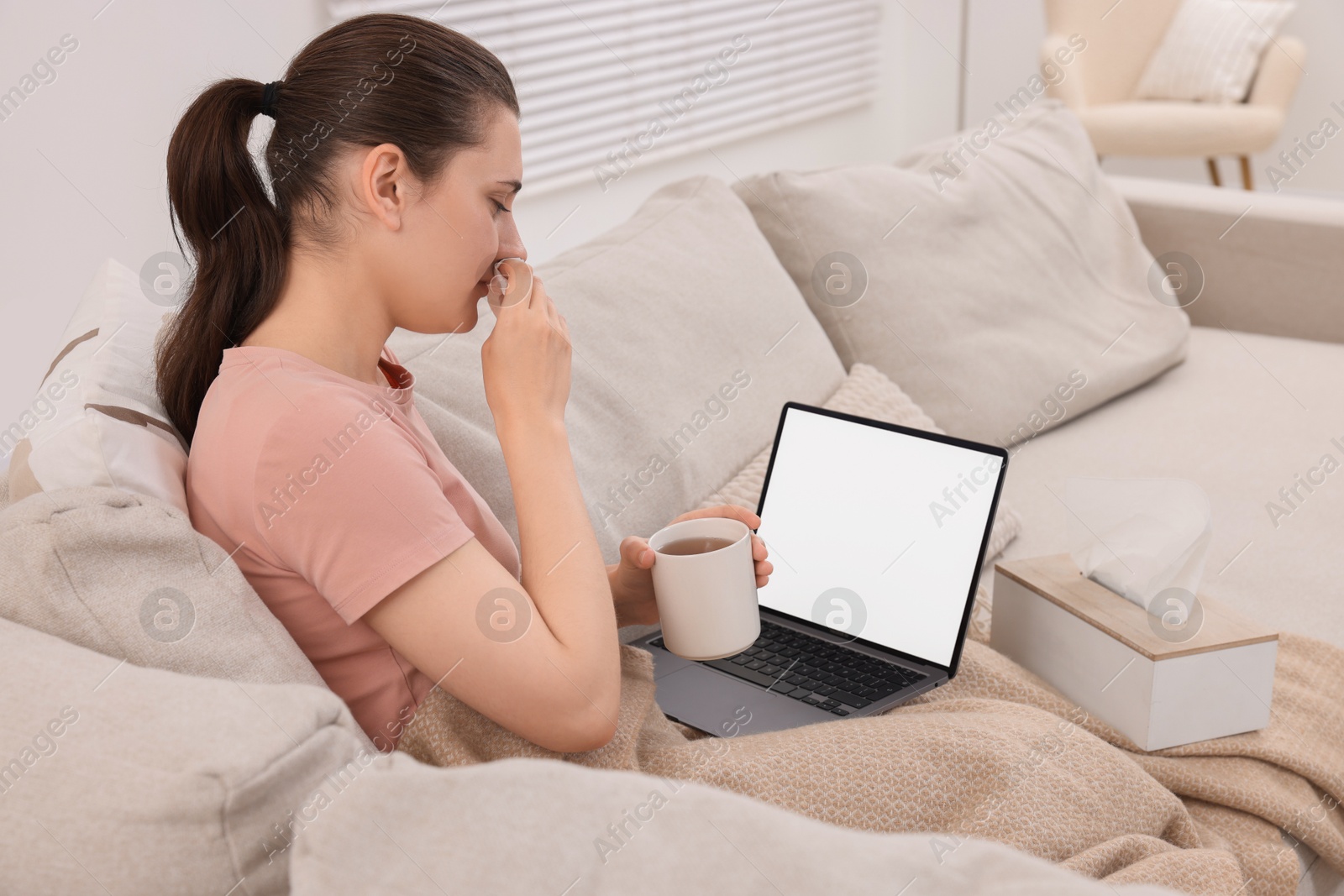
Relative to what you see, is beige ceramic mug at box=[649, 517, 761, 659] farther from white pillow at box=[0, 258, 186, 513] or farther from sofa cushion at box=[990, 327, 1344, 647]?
sofa cushion at box=[990, 327, 1344, 647]

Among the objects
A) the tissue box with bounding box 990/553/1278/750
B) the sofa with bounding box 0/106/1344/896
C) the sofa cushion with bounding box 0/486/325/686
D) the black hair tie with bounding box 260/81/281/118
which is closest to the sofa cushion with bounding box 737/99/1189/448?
the sofa with bounding box 0/106/1344/896

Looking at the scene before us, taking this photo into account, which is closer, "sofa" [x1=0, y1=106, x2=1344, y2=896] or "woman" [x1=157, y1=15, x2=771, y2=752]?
"sofa" [x1=0, y1=106, x2=1344, y2=896]

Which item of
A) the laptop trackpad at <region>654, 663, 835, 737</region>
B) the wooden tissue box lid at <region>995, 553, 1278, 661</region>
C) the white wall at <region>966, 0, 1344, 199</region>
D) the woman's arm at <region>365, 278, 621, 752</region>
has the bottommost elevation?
the white wall at <region>966, 0, 1344, 199</region>

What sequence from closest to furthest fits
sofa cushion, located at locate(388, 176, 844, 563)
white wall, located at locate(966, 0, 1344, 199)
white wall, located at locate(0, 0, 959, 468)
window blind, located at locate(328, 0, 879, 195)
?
sofa cushion, located at locate(388, 176, 844, 563) < white wall, located at locate(0, 0, 959, 468) < window blind, located at locate(328, 0, 879, 195) < white wall, located at locate(966, 0, 1344, 199)

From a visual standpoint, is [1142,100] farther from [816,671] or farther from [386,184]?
[386,184]

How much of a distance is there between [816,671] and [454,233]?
580 millimetres

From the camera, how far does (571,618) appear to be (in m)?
0.88

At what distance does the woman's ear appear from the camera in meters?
0.91

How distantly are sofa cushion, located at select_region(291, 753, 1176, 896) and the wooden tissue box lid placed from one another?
0.63m

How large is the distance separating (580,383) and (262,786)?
2.75 feet

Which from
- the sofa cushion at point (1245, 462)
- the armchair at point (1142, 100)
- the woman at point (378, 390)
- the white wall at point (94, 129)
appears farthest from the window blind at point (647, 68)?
the woman at point (378, 390)

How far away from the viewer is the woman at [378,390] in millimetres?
828

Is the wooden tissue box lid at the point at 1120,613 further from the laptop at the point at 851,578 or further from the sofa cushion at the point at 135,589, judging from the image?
the sofa cushion at the point at 135,589

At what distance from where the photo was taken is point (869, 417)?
153cm
